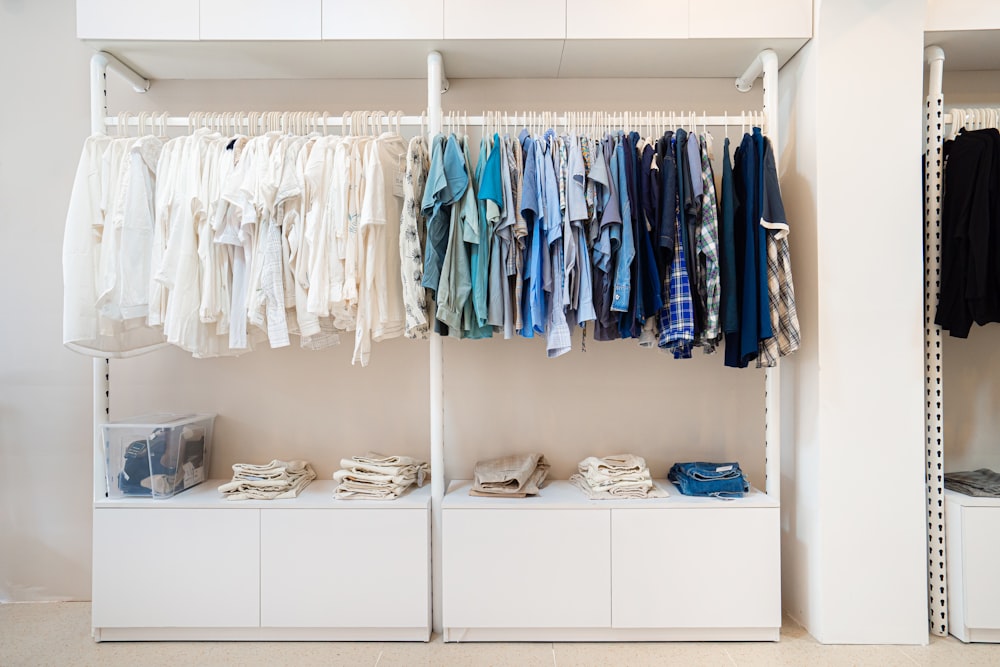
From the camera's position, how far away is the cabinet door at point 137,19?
96.3 inches

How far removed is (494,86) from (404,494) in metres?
1.87

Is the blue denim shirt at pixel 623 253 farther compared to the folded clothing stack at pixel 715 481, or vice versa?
the folded clothing stack at pixel 715 481

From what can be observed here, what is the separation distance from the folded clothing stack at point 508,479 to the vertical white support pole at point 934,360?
1573 mm

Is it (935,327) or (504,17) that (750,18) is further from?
(935,327)

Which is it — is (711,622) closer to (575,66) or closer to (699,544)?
(699,544)

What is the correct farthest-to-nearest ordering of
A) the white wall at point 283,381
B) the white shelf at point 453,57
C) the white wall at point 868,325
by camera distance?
the white wall at point 283,381
the white shelf at point 453,57
the white wall at point 868,325

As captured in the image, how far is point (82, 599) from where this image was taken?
292 cm

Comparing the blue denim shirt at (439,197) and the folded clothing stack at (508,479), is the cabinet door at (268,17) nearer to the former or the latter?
the blue denim shirt at (439,197)

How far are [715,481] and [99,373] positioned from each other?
99.9 inches

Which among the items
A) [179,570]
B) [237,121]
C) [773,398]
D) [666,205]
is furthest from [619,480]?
[237,121]

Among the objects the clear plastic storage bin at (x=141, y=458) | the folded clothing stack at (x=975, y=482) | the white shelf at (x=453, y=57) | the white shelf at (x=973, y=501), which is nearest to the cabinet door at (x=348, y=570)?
the clear plastic storage bin at (x=141, y=458)

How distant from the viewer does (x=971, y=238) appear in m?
2.43

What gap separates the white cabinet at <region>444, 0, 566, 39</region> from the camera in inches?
97.3

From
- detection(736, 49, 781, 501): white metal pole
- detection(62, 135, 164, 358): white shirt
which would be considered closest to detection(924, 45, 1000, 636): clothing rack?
detection(736, 49, 781, 501): white metal pole
